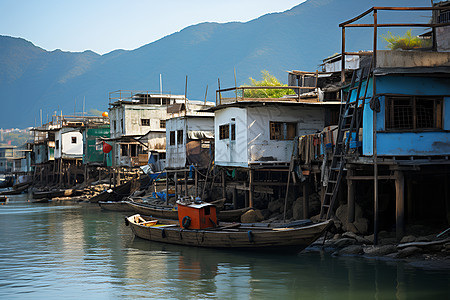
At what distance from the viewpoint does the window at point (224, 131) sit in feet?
95.3

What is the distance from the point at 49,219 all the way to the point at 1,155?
355ft

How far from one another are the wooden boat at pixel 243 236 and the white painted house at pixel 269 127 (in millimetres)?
5706

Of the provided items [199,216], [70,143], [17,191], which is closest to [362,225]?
[199,216]

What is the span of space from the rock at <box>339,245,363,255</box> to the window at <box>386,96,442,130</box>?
452cm

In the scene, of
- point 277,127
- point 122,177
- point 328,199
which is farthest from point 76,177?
point 328,199

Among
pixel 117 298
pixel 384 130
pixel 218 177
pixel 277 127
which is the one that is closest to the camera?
pixel 117 298

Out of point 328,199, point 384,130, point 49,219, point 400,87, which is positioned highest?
point 400,87

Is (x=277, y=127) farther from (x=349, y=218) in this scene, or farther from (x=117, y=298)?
(x=117, y=298)

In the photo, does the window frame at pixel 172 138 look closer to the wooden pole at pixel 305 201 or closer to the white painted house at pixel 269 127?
the white painted house at pixel 269 127

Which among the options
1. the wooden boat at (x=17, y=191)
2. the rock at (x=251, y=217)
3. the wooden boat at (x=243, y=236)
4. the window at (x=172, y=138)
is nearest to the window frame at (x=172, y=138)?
the window at (x=172, y=138)

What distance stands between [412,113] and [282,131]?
29.5ft

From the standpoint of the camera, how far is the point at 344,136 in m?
21.9

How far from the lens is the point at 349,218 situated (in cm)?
2016

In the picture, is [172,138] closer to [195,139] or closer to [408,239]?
[195,139]
